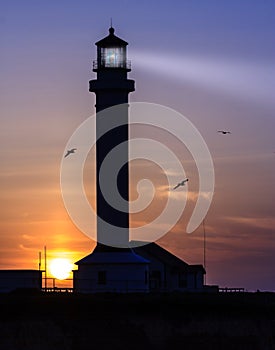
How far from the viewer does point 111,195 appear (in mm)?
71625

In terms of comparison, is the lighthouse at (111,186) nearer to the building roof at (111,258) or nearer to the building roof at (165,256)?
the building roof at (111,258)

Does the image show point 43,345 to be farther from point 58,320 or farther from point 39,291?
point 39,291

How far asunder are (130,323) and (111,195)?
1077 centimetres

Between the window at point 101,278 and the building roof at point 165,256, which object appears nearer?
the window at point 101,278

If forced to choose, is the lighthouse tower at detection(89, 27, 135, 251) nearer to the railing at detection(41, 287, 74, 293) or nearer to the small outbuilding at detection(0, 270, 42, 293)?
the railing at detection(41, 287, 74, 293)

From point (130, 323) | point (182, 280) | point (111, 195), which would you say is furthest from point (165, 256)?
point (130, 323)

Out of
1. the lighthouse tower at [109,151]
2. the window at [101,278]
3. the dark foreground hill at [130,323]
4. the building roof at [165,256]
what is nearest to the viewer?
the dark foreground hill at [130,323]

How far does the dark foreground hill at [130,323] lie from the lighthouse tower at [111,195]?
14.9ft

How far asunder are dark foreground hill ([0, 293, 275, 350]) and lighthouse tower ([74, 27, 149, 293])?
14.9 feet

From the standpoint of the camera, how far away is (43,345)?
5922 cm

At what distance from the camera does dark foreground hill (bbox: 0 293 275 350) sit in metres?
59.7

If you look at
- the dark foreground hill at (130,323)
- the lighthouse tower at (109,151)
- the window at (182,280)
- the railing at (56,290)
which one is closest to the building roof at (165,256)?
the window at (182,280)

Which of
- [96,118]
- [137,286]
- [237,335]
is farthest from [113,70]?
[237,335]

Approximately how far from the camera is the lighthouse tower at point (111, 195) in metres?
71.6
